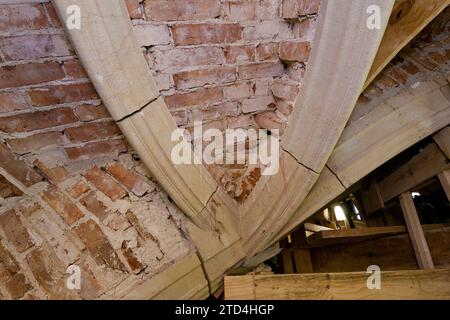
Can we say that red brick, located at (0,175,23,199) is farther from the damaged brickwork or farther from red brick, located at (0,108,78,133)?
the damaged brickwork

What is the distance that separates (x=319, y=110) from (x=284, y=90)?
0.21m

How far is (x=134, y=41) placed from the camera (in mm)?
932

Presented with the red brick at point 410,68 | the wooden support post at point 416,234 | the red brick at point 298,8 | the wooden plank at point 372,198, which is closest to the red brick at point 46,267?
the red brick at point 298,8

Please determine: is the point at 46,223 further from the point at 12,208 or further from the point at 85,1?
the point at 85,1

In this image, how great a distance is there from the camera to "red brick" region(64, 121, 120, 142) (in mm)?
1101

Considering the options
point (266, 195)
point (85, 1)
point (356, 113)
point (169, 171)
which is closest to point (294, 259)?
point (266, 195)

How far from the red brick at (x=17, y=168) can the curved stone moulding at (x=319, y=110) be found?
0.93 meters

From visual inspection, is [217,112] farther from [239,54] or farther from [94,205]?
[94,205]

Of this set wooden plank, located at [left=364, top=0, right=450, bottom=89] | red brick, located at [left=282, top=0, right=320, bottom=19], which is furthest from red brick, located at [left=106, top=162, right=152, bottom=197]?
wooden plank, located at [left=364, top=0, right=450, bottom=89]

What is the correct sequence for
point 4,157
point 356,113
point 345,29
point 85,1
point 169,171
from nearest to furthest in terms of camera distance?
point 85,1 → point 345,29 → point 4,157 → point 169,171 → point 356,113

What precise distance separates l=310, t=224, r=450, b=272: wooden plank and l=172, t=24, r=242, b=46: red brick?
6.14 ft

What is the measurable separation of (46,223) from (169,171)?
494 mm

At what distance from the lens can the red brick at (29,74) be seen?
91cm

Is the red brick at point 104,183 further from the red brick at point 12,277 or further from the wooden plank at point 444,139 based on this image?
the wooden plank at point 444,139
